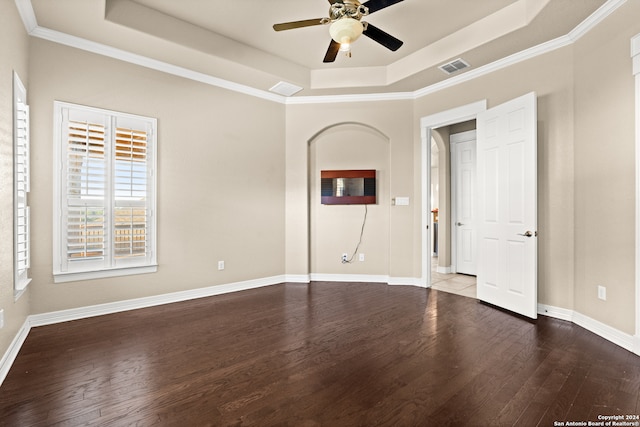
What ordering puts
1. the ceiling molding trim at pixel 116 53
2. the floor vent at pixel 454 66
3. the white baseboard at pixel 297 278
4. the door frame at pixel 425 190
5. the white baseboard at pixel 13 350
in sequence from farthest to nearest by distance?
the white baseboard at pixel 297 278 < the door frame at pixel 425 190 < the floor vent at pixel 454 66 < the ceiling molding trim at pixel 116 53 < the white baseboard at pixel 13 350

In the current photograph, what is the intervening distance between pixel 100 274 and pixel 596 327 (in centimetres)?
497

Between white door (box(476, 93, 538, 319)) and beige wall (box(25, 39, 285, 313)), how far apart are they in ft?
9.42

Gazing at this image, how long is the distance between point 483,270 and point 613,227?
54.3 inches

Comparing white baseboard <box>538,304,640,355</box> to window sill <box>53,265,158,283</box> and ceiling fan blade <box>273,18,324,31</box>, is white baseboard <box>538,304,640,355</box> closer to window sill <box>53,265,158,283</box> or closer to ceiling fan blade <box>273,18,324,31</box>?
ceiling fan blade <box>273,18,324,31</box>

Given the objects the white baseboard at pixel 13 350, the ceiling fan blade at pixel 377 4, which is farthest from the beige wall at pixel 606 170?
the white baseboard at pixel 13 350

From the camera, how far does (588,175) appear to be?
10.0 feet

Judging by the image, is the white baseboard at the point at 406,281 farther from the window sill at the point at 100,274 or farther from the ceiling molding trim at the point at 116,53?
the ceiling molding trim at the point at 116,53

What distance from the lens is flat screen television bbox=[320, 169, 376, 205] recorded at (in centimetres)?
501

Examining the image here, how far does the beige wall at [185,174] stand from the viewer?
3.10 metres

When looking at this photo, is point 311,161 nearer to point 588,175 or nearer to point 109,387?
point 588,175

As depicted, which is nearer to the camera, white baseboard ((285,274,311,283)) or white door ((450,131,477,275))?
white baseboard ((285,274,311,283))

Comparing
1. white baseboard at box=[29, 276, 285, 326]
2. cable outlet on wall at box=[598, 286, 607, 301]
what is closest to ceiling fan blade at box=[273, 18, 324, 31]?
white baseboard at box=[29, 276, 285, 326]

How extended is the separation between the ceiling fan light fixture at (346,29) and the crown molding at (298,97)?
2207 mm

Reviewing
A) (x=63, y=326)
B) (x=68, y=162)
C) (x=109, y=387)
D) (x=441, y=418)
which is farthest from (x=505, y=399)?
(x=68, y=162)
